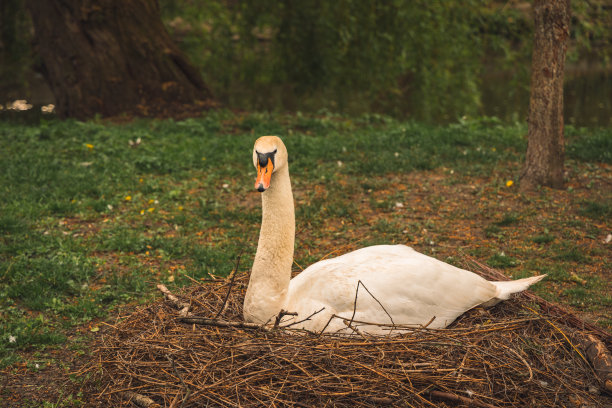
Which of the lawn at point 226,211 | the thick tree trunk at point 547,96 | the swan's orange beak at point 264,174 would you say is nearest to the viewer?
the swan's orange beak at point 264,174

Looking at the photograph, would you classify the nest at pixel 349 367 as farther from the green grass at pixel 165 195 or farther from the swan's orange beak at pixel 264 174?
the green grass at pixel 165 195

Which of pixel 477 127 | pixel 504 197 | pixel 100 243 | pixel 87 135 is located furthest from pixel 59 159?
pixel 477 127

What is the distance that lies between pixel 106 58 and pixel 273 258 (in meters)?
9.28

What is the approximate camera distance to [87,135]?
1041 cm

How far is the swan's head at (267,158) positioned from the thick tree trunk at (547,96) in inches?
182

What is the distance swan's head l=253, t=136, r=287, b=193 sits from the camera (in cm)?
402

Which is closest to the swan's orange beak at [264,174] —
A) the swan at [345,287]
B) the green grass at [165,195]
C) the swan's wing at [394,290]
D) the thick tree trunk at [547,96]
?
the swan at [345,287]

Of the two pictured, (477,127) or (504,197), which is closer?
(504,197)

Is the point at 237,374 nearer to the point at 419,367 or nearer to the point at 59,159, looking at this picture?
the point at 419,367

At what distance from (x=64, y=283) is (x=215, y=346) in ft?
8.25

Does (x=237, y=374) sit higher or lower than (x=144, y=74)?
lower

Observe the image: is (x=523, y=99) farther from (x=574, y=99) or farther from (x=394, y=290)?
(x=394, y=290)

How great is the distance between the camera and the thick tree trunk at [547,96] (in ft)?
24.6

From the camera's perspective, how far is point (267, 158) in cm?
407
